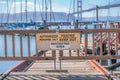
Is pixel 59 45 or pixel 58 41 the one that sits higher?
pixel 58 41

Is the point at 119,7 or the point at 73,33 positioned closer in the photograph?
the point at 73,33

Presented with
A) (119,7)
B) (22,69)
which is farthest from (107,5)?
(22,69)

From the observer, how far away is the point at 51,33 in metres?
11.4

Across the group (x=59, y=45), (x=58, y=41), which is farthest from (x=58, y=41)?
(x=59, y=45)

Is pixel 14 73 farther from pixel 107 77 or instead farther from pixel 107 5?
pixel 107 5

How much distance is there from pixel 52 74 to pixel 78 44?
4.45 feet

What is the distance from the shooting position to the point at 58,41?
11375mm

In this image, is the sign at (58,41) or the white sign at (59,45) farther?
the white sign at (59,45)

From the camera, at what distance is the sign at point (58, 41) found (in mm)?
11320

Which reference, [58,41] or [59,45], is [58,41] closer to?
[58,41]

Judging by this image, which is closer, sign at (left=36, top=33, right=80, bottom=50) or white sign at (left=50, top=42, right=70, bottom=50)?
sign at (left=36, top=33, right=80, bottom=50)

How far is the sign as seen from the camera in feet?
37.1

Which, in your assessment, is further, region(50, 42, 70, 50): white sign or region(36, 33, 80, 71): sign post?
region(50, 42, 70, 50): white sign

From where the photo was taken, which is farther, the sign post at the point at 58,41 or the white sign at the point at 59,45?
the white sign at the point at 59,45
